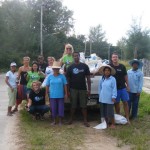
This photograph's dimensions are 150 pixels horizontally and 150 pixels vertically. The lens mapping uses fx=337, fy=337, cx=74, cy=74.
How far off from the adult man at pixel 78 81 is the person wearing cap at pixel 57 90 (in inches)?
7.5

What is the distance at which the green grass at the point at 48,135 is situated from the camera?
254 inches

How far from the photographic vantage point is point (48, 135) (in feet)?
23.7

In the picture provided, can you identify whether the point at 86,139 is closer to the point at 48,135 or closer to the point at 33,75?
the point at 48,135

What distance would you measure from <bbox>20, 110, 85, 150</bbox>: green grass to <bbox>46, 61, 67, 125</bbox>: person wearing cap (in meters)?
0.40

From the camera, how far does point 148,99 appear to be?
1209 cm

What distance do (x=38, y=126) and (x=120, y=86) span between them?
2.24 meters

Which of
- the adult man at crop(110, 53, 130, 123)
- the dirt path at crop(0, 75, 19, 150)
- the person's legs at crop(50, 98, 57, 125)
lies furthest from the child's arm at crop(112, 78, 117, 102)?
the dirt path at crop(0, 75, 19, 150)

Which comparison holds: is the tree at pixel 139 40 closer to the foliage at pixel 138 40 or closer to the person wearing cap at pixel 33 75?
the foliage at pixel 138 40

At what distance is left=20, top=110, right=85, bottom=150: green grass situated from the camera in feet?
21.2

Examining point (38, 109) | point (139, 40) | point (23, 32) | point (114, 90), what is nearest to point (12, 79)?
point (38, 109)

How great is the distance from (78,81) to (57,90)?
573 millimetres

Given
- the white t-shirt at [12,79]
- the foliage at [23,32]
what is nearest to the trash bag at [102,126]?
the white t-shirt at [12,79]

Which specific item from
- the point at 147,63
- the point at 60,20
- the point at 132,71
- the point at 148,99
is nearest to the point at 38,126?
the point at 132,71

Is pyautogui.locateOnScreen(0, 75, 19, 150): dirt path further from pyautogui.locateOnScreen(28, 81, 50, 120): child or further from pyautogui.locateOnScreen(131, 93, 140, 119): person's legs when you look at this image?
pyautogui.locateOnScreen(131, 93, 140, 119): person's legs
